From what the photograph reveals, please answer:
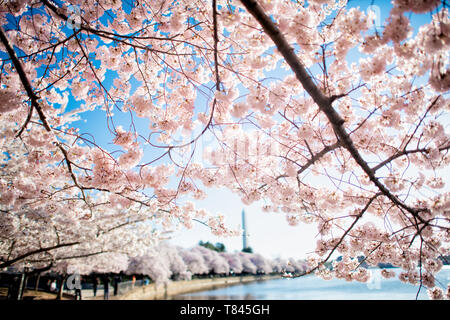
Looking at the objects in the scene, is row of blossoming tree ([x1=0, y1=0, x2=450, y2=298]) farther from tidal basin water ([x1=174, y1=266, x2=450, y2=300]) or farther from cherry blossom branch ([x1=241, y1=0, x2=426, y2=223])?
tidal basin water ([x1=174, y1=266, x2=450, y2=300])

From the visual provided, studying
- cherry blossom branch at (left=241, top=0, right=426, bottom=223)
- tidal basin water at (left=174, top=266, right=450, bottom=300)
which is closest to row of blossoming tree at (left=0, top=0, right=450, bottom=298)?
cherry blossom branch at (left=241, top=0, right=426, bottom=223)

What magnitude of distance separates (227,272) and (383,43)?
140ft

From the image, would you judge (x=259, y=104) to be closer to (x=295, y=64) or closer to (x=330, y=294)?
(x=295, y=64)

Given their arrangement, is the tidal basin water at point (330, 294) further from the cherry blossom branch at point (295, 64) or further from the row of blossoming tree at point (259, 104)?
the cherry blossom branch at point (295, 64)

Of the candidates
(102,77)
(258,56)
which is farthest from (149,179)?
(258,56)

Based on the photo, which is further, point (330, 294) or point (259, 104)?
point (330, 294)

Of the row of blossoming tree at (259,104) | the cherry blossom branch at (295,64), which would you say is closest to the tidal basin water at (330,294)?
the row of blossoming tree at (259,104)

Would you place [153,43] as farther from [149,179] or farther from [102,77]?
[149,179]

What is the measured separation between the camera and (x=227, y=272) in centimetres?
3853

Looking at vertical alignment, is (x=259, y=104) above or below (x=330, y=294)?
above

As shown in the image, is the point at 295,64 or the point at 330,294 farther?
the point at 330,294

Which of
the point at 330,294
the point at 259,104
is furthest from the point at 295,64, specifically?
the point at 330,294

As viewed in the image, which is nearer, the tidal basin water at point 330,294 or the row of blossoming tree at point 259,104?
the row of blossoming tree at point 259,104

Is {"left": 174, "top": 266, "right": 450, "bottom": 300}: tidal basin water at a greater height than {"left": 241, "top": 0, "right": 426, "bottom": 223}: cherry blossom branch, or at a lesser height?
lesser
